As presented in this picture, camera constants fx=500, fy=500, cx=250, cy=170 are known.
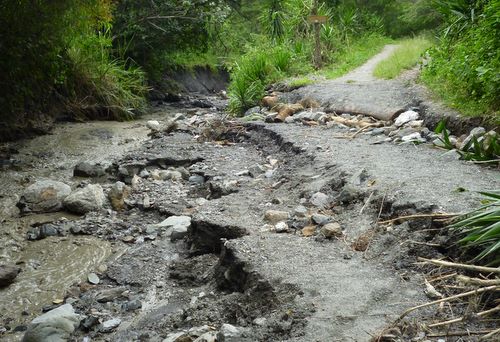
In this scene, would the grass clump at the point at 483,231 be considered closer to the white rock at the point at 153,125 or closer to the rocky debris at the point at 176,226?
the rocky debris at the point at 176,226

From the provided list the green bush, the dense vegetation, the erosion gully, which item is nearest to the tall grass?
the dense vegetation

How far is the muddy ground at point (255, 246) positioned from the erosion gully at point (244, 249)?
0.01 meters

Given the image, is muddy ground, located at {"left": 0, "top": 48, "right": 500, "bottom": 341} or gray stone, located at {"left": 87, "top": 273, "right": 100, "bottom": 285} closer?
muddy ground, located at {"left": 0, "top": 48, "right": 500, "bottom": 341}

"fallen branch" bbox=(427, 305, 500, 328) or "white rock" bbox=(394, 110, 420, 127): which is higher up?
"fallen branch" bbox=(427, 305, 500, 328)

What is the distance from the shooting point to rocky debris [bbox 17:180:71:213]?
18.1ft

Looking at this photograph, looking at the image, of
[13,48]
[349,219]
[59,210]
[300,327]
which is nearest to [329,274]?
[300,327]

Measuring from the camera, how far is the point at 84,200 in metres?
5.52

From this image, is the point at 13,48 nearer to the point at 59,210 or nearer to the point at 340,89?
the point at 59,210

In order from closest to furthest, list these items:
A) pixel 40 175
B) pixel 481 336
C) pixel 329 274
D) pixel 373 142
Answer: pixel 481 336 < pixel 329 274 < pixel 373 142 < pixel 40 175

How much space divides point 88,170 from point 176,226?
239 centimetres

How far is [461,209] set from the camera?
129 inches

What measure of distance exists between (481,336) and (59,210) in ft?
15.0

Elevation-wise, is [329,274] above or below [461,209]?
below

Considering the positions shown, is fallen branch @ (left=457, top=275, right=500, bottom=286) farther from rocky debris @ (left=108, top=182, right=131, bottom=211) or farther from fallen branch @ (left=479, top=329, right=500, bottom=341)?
rocky debris @ (left=108, top=182, right=131, bottom=211)
